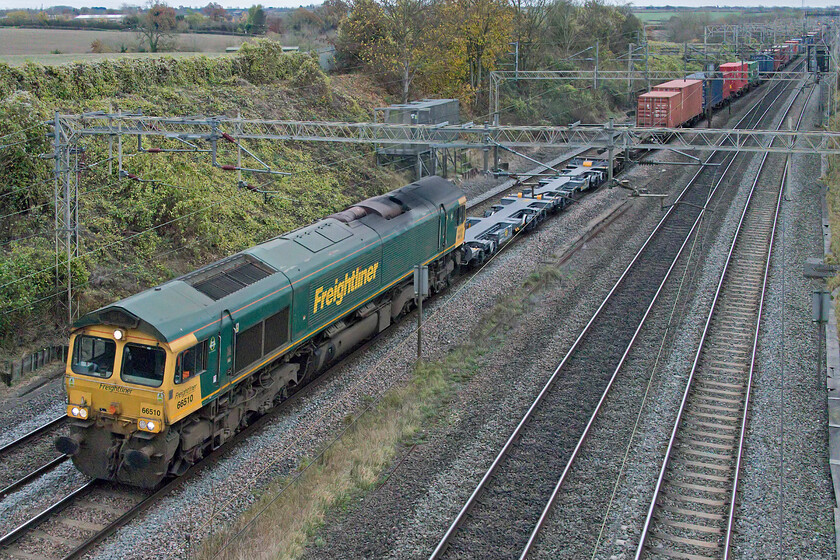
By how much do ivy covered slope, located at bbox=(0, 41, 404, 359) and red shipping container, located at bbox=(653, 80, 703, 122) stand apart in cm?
2141

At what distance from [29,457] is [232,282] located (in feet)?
16.4

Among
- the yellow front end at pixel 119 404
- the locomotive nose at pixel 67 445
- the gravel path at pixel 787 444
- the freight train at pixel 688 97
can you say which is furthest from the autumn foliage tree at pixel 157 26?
the locomotive nose at pixel 67 445

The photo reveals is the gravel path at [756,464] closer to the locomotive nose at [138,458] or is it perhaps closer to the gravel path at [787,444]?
the gravel path at [787,444]

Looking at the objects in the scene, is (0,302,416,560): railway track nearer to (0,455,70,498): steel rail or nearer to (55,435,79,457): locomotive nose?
(55,435,79,457): locomotive nose

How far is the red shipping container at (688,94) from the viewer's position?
51.8 m

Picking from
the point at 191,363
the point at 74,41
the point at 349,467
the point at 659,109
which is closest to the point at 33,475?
the point at 191,363

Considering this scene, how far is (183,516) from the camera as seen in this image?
13.6m

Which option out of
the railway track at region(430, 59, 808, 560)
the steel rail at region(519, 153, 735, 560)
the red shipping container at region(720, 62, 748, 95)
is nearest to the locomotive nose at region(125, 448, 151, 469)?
the railway track at region(430, 59, 808, 560)

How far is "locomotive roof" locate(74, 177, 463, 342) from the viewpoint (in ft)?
44.7

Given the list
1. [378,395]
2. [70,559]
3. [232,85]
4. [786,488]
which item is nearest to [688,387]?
[786,488]

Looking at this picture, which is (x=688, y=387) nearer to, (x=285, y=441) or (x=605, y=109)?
(x=285, y=441)

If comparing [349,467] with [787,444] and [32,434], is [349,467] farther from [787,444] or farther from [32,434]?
[787,444]

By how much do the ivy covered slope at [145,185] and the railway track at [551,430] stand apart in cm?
1228

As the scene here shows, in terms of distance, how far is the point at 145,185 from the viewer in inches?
1118
